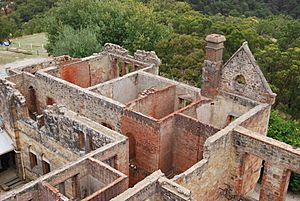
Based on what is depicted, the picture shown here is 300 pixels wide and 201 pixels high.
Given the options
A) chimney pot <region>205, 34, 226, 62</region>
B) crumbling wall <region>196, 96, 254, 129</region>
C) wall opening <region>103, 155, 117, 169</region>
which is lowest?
wall opening <region>103, 155, 117, 169</region>

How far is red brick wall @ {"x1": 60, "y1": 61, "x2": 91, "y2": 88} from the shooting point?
2839cm

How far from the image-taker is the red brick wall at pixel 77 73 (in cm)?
2839

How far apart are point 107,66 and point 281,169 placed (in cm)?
1699

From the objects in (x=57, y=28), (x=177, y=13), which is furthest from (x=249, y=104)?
(x=177, y=13)

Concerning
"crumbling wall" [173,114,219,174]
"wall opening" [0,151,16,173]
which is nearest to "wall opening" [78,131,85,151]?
"crumbling wall" [173,114,219,174]

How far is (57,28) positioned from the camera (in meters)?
43.7

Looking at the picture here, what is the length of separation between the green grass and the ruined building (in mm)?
25170

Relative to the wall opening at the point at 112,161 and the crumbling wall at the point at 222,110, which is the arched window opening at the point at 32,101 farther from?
the crumbling wall at the point at 222,110

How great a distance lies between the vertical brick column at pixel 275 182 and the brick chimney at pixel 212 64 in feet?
18.3

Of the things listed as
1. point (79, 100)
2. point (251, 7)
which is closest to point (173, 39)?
point (79, 100)

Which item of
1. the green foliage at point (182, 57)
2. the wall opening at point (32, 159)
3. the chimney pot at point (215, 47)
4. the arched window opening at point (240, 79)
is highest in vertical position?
the chimney pot at point (215, 47)

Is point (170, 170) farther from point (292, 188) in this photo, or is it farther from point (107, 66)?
point (107, 66)

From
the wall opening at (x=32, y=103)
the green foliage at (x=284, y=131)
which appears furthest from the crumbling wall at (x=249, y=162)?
the wall opening at (x=32, y=103)

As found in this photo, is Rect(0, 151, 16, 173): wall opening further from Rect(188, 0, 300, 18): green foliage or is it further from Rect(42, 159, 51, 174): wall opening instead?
Rect(188, 0, 300, 18): green foliage
